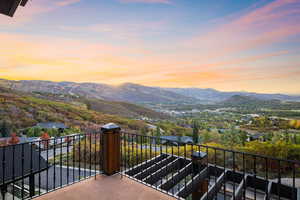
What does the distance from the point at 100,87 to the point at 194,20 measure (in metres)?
66.7

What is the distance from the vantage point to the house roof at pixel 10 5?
1668 mm

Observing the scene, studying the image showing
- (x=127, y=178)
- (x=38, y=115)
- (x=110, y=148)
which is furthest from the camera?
(x=38, y=115)

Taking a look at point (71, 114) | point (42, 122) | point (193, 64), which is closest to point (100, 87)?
A: point (71, 114)

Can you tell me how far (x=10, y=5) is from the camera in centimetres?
177

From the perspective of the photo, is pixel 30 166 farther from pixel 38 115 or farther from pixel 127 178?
pixel 38 115

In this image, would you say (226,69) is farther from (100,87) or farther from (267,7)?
(100,87)

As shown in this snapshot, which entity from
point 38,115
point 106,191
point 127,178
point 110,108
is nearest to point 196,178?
point 127,178

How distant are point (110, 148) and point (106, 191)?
2.74ft

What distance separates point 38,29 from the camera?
28.9 ft

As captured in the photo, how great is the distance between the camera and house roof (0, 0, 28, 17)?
1668mm

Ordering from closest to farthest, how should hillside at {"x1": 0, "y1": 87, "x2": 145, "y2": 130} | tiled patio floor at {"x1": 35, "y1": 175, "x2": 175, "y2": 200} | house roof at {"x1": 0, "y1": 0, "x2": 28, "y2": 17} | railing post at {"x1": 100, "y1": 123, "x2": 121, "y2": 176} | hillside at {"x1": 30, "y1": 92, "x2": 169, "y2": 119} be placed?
house roof at {"x1": 0, "y1": 0, "x2": 28, "y2": 17}, tiled patio floor at {"x1": 35, "y1": 175, "x2": 175, "y2": 200}, railing post at {"x1": 100, "y1": 123, "x2": 121, "y2": 176}, hillside at {"x1": 0, "y1": 87, "x2": 145, "y2": 130}, hillside at {"x1": 30, "y1": 92, "x2": 169, "y2": 119}

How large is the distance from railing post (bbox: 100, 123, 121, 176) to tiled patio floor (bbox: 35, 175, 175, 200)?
28 centimetres

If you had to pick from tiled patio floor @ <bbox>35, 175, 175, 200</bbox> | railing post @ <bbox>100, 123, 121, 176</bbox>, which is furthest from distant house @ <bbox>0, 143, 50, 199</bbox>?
railing post @ <bbox>100, 123, 121, 176</bbox>

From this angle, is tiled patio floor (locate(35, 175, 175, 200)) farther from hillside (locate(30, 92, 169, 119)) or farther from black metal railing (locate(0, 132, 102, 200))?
hillside (locate(30, 92, 169, 119))
